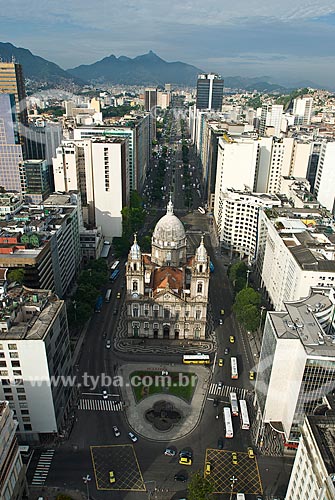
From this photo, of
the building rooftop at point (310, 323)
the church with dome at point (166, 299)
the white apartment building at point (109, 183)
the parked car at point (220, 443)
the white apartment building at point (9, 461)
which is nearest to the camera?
the white apartment building at point (9, 461)

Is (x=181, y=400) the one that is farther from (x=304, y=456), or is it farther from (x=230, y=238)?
(x=230, y=238)

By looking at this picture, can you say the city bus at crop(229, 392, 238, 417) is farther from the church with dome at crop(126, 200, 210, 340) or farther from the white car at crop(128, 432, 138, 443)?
the church with dome at crop(126, 200, 210, 340)

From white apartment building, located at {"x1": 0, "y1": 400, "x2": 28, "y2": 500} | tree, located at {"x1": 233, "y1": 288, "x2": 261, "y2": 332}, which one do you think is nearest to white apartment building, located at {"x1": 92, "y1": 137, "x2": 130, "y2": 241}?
tree, located at {"x1": 233, "y1": 288, "x2": 261, "y2": 332}

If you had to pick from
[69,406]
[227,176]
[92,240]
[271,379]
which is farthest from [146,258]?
[227,176]

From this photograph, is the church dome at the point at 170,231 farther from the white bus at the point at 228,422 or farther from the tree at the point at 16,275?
the white bus at the point at 228,422

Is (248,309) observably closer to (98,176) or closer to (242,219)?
(242,219)

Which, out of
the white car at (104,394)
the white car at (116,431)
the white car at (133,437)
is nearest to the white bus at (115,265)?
the white car at (104,394)

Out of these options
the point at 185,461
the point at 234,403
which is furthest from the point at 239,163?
the point at 185,461

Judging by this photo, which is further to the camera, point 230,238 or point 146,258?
point 230,238
